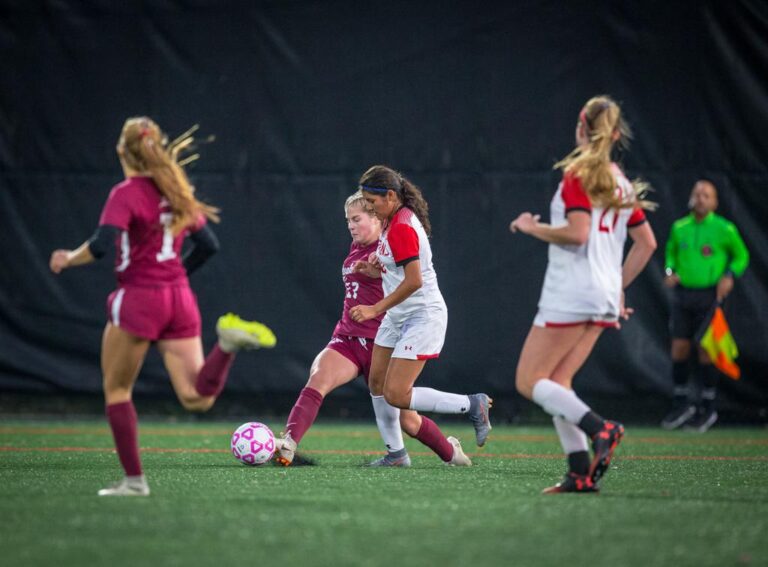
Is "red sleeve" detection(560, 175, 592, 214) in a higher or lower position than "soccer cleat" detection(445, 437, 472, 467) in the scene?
higher

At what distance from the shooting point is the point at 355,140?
11422mm

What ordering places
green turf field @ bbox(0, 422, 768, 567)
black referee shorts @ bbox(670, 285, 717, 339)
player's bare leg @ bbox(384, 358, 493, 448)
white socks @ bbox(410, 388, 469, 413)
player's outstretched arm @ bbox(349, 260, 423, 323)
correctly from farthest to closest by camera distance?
black referee shorts @ bbox(670, 285, 717, 339) < white socks @ bbox(410, 388, 469, 413) < player's bare leg @ bbox(384, 358, 493, 448) < player's outstretched arm @ bbox(349, 260, 423, 323) < green turf field @ bbox(0, 422, 768, 567)

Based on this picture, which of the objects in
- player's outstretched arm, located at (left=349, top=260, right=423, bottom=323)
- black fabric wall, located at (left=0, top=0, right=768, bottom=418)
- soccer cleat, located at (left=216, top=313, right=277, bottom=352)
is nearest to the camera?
soccer cleat, located at (left=216, top=313, right=277, bottom=352)

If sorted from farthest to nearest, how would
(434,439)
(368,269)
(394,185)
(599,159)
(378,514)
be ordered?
(434,439) → (368,269) → (394,185) → (599,159) → (378,514)

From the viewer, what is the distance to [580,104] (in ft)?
36.9

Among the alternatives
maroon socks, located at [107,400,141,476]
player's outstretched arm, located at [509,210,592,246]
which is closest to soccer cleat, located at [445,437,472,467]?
player's outstretched arm, located at [509,210,592,246]

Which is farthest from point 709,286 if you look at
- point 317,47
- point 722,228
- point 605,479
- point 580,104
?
point 605,479

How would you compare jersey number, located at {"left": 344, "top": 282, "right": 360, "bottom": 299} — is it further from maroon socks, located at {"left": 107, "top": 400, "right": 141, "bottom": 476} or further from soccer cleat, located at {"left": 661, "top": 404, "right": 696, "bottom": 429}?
soccer cleat, located at {"left": 661, "top": 404, "right": 696, "bottom": 429}

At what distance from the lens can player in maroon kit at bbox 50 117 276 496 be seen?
5.25m

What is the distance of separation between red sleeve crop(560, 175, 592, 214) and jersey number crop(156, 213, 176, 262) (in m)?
1.74

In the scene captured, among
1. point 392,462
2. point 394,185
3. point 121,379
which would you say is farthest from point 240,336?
point 392,462

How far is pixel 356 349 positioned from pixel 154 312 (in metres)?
2.37

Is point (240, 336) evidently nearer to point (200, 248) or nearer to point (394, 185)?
point (200, 248)

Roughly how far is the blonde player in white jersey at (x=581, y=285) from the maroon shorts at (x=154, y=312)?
4.85ft
